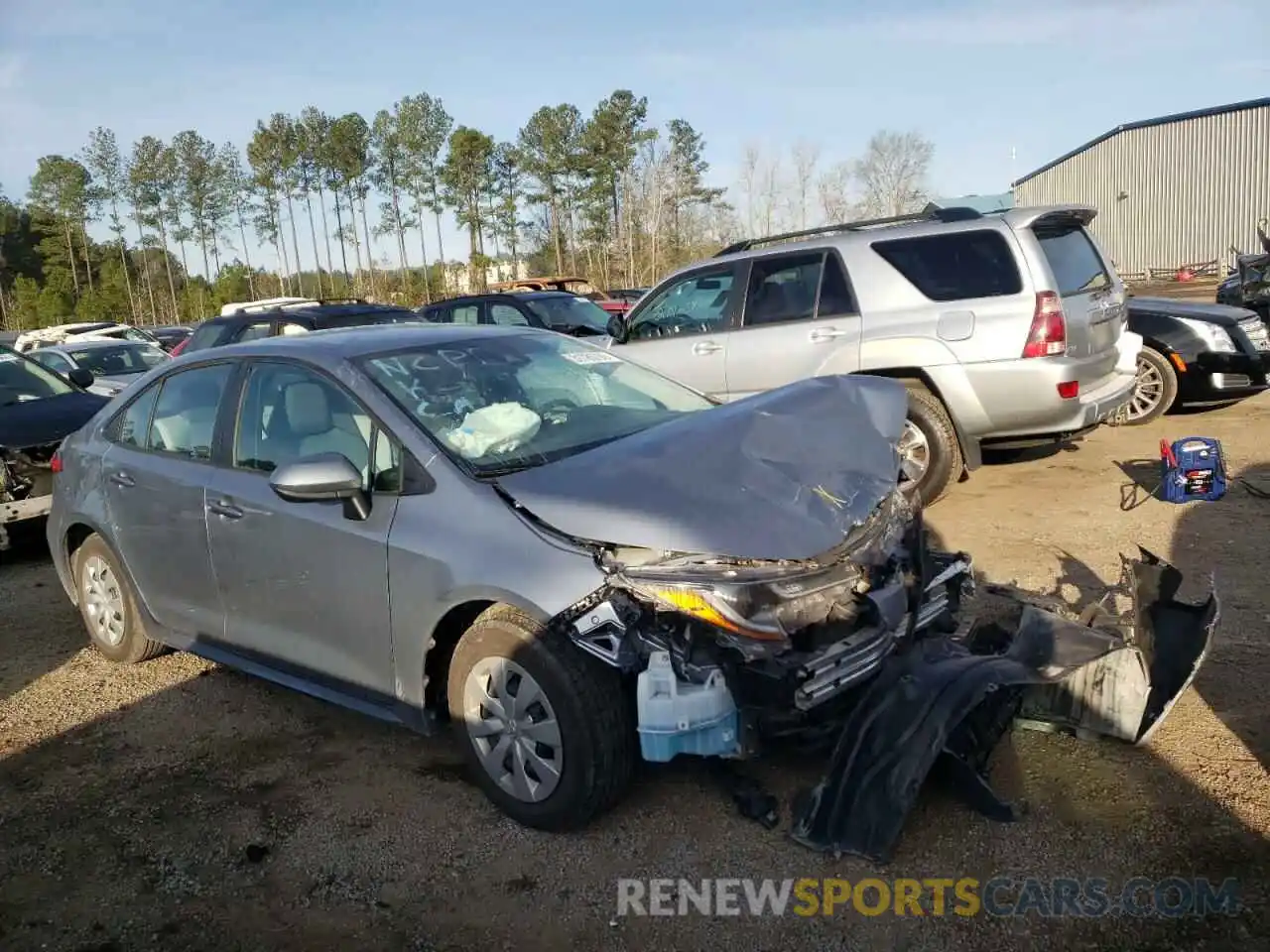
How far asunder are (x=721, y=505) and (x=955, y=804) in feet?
4.20

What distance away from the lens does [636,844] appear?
3.17 metres

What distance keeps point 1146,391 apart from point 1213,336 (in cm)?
70

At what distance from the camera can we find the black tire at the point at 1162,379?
344 inches

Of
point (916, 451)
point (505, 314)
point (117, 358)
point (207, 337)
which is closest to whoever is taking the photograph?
point (916, 451)

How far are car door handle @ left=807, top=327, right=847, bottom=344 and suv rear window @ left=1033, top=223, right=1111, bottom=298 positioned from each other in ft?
4.65

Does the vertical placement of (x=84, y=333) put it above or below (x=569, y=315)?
above

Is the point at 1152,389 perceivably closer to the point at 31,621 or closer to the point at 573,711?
the point at 573,711

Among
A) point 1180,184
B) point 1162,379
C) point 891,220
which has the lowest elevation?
point 1162,379

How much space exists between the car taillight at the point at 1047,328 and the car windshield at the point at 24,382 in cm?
814

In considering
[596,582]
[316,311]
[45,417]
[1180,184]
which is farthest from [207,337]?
[1180,184]

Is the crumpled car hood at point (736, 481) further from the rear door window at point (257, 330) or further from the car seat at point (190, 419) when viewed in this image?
the rear door window at point (257, 330)

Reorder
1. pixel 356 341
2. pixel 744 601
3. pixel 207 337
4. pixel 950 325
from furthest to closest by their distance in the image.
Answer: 1. pixel 207 337
2. pixel 950 325
3. pixel 356 341
4. pixel 744 601

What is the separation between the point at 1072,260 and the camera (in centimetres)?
671

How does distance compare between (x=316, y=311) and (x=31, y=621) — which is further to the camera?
(x=316, y=311)
